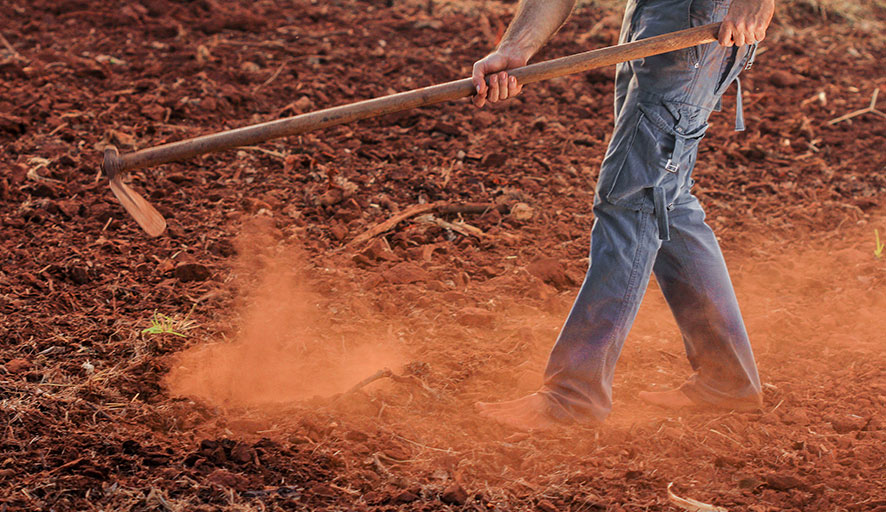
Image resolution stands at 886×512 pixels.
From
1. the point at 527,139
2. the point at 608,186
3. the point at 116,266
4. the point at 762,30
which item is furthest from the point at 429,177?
the point at 762,30

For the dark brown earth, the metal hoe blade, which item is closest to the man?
the dark brown earth

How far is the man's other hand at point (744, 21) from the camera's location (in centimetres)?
243

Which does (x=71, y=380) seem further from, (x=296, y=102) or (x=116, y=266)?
(x=296, y=102)

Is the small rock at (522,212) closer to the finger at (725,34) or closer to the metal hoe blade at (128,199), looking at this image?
the metal hoe blade at (128,199)

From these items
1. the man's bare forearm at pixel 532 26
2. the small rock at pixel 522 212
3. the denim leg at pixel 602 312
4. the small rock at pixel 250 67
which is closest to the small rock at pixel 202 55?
the small rock at pixel 250 67

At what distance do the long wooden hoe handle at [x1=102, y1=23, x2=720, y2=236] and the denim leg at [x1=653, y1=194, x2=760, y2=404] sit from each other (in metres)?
0.50

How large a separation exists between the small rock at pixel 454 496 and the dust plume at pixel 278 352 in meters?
0.75

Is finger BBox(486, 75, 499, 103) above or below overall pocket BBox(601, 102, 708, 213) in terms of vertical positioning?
above

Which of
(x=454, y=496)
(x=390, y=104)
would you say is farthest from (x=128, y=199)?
(x=454, y=496)

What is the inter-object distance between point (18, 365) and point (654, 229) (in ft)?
7.06

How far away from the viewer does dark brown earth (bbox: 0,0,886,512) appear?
102 inches

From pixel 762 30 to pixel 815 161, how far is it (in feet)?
9.05

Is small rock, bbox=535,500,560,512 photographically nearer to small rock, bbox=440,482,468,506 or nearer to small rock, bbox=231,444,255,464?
small rock, bbox=440,482,468,506

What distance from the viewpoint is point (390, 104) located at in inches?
108
